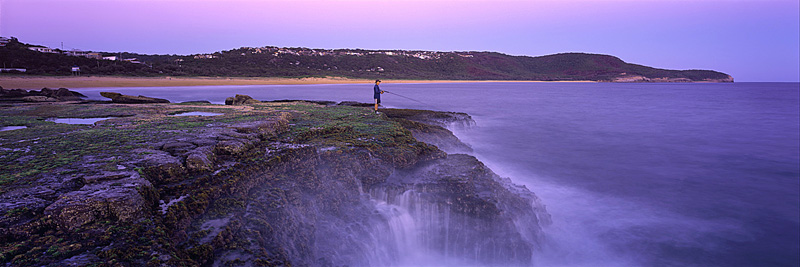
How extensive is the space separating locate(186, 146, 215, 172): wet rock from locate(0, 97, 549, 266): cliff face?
0.9 inches

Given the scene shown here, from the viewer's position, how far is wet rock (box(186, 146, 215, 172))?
16.4ft

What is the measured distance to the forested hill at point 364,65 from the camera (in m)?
48.1

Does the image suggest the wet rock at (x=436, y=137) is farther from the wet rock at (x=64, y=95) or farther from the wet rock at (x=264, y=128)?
the wet rock at (x=64, y=95)

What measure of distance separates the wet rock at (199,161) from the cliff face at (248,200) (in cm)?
2

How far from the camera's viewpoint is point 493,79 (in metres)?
114

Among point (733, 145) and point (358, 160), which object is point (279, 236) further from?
point (733, 145)

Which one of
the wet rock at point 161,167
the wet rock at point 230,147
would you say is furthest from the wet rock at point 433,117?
the wet rock at point 161,167

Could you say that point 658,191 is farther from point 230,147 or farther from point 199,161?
point 199,161

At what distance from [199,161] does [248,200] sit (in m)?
1.16

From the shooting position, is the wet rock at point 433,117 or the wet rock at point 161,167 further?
the wet rock at point 433,117

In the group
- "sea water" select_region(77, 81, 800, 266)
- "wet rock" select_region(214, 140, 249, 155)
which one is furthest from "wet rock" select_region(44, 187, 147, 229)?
"sea water" select_region(77, 81, 800, 266)

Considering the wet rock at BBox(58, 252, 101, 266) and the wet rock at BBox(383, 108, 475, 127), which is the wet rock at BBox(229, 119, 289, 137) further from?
the wet rock at BBox(383, 108, 475, 127)

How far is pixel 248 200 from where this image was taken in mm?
4488

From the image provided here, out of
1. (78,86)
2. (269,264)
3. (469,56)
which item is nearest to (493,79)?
(469,56)
